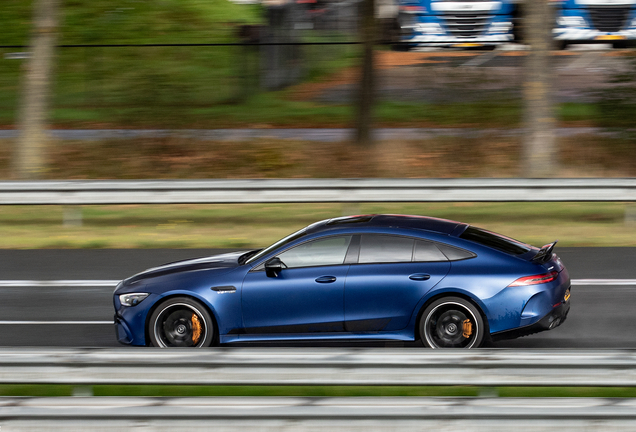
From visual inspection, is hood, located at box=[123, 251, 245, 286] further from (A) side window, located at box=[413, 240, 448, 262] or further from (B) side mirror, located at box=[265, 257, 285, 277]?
(A) side window, located at box=[413, 240, 448, 262]

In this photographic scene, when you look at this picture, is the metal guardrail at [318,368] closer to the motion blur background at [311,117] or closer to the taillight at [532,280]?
the taillight at [532,280]

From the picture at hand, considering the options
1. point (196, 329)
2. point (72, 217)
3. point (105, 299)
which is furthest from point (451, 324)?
point (72, 217)

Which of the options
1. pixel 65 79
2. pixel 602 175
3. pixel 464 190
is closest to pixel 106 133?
pixel 65 79

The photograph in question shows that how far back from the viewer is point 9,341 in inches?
309

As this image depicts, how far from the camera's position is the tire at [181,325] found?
7.07 m

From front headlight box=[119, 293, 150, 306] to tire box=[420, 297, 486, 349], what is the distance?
8.18ft

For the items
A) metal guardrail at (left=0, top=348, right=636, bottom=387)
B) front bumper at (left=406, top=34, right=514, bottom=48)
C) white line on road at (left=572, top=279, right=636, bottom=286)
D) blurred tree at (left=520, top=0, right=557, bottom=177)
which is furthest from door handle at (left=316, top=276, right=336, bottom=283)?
front bumper at (left=406, top=34, right=514, bottom=48)

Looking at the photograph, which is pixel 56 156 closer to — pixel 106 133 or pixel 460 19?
pixel 106 133

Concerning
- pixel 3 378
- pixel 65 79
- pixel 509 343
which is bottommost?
pixel 509 343

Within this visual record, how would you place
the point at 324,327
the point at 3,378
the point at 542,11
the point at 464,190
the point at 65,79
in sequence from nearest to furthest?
the point at 3,378 → the point at 324,327 → the point at 464,190 → the point at 542,11 → the point at 65,79

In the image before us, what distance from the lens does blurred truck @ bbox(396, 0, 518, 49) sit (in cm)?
2488

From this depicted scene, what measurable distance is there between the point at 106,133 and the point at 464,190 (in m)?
9.85

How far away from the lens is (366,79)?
18.1 meters

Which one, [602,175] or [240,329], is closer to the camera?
[240,329]
